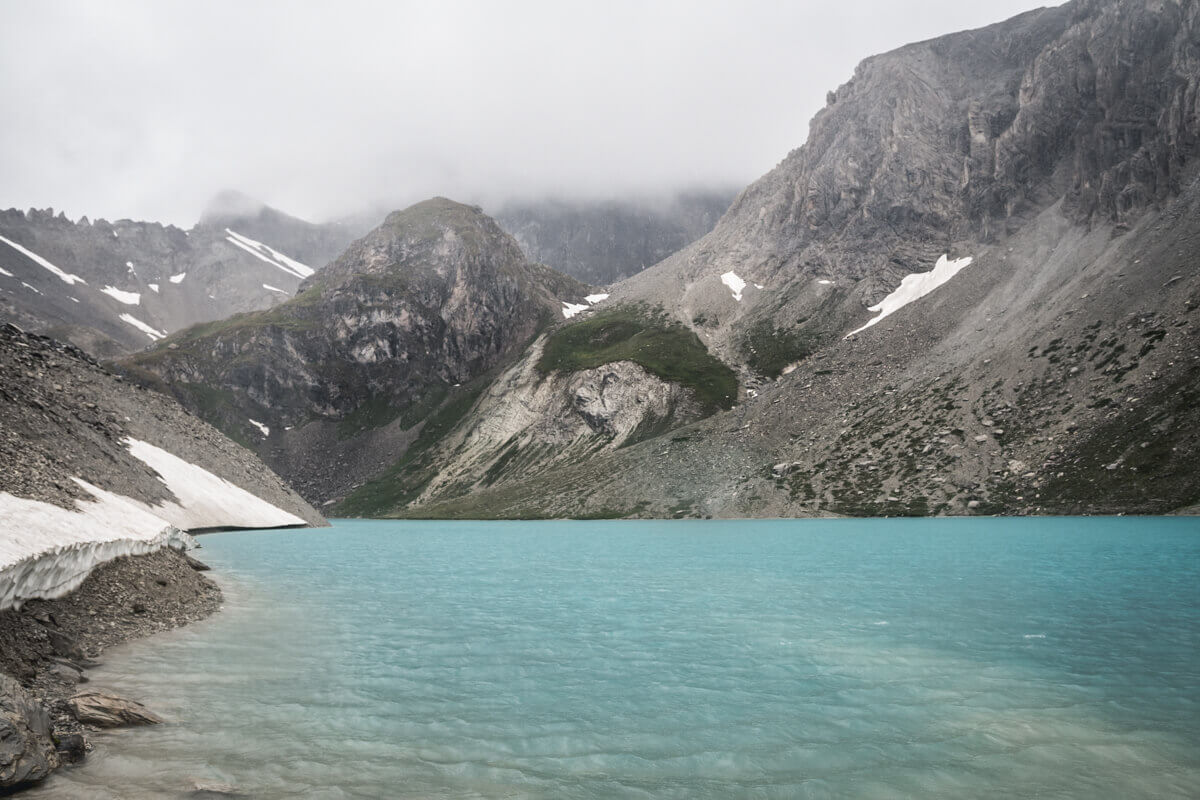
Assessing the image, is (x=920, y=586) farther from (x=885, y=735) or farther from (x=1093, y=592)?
(x=885, y=735)

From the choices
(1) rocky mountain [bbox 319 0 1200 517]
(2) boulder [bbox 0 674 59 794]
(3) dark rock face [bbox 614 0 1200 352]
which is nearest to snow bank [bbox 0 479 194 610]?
(2) boulder [bbox 0 674 59 794]

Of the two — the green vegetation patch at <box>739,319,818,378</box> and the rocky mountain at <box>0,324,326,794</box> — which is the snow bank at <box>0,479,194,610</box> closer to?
the rocky mountain at <box>0,324,326,794</box>

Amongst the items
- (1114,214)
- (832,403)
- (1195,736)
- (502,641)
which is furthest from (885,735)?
(1114,214)

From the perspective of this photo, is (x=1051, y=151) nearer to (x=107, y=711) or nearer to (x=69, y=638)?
(x=69, y=638)

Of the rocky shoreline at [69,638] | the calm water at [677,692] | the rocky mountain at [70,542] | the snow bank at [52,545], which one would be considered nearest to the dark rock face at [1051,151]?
the calm water at [677,692]

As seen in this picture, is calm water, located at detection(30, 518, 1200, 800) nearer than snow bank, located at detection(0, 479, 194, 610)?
Yes

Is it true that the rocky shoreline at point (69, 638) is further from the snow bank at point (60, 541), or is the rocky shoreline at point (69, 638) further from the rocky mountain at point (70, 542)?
the snow bank at point (60, 541)
